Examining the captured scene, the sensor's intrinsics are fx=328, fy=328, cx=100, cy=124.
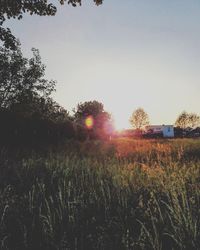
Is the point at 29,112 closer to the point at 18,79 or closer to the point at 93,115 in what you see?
the point at 18,79

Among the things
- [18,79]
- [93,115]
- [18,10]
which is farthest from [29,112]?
[93,115]

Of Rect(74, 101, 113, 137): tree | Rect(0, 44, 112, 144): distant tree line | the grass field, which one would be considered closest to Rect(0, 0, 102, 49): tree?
the grass field

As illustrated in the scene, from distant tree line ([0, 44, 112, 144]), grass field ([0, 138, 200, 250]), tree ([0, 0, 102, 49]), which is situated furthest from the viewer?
distant tree line ([0, 44, 112, 144])

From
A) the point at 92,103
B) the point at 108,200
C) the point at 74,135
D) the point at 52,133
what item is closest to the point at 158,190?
the point at 108,200

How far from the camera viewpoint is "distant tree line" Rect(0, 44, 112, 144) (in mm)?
21309

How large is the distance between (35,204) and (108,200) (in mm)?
1126

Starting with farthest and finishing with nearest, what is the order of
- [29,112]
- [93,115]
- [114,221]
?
[93,115]
[29,112]
[114,221]

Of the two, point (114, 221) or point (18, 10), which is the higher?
point (18, 10)

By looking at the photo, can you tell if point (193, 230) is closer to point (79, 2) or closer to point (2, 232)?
point (2, 232)

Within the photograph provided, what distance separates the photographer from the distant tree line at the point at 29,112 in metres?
21.3

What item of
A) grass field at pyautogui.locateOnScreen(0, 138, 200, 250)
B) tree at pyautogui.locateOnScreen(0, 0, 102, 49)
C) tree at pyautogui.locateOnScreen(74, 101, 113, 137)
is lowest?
grass field at pyautogui.locateOnScreen(0, 138, 200, 250)

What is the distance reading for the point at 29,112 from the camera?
119ft

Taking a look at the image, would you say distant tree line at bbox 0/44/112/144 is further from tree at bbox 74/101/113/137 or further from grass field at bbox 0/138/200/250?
tree at bbox 74/101/113/137

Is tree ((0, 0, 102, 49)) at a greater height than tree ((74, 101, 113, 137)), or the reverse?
tree ((74, 101, 113, 137))
